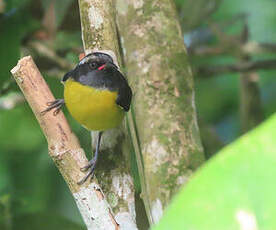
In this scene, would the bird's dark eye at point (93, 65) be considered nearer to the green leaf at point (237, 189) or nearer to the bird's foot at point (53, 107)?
the bird's foot at point (53, 107)

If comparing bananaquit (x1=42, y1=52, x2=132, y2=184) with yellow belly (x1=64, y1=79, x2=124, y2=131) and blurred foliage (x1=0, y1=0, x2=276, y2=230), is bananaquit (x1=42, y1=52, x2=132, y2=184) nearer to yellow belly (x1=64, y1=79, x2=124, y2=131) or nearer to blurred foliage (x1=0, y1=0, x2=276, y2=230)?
yellow belly (x1=64, y1=79, x2=124, y2=131)

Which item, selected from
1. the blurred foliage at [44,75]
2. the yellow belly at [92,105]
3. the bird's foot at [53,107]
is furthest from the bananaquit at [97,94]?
the blurred foliage at [44,75]

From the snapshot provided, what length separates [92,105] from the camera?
2336 millimetres

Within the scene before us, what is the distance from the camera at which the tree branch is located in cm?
161

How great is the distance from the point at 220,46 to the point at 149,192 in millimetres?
1992

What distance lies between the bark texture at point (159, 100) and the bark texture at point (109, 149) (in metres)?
0.08

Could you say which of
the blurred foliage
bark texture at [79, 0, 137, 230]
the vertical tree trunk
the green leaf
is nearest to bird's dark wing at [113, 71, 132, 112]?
bark texture at [79, 0, 137, 230]

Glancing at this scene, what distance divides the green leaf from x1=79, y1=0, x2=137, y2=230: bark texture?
118 centimetres

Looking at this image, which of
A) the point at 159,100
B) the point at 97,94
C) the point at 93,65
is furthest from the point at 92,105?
the point at 159,100

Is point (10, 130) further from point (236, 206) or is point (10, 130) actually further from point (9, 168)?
point (236, 206)

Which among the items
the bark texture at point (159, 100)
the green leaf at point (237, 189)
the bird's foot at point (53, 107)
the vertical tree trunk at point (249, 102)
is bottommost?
the vertical tree trunk at point (249, 102)

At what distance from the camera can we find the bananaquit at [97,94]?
7.13ft

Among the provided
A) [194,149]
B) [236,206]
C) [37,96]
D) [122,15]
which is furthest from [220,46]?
[236,206]

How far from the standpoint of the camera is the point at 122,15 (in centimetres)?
252
